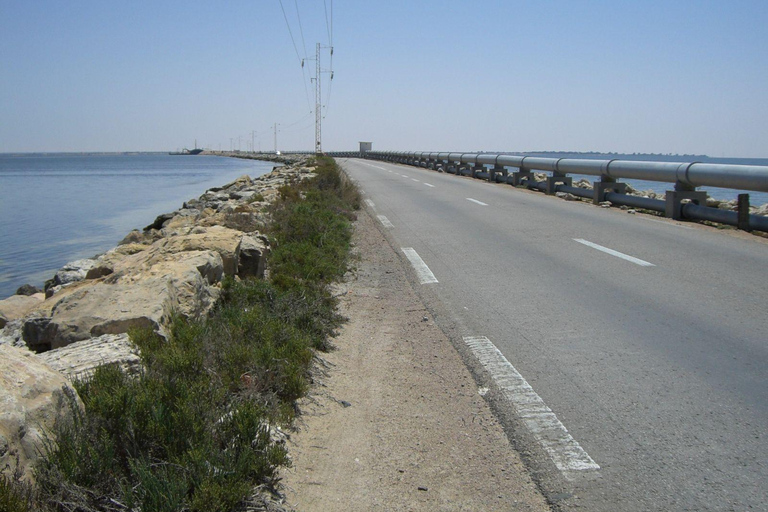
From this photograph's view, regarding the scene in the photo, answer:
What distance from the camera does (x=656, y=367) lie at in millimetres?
4992

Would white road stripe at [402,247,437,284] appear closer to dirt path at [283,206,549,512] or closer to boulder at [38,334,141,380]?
dirt path at [283,206,549,512]

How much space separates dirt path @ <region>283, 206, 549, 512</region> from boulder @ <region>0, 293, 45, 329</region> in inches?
174

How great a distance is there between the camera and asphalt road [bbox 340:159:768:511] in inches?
136

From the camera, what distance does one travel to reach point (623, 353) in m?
5.33

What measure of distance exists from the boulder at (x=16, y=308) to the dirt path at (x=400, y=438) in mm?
4422

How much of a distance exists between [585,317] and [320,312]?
2.77m

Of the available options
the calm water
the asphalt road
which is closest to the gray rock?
the calm water

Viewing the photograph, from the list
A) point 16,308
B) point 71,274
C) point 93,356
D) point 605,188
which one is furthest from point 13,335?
point 605,188

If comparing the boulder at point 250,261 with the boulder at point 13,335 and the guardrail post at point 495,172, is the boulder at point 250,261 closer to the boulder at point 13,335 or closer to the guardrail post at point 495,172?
the boulder at point 13,335

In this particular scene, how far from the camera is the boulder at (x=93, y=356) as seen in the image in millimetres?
3914

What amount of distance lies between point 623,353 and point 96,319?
437 cm

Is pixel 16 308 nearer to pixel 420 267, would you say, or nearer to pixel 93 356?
pixel 93 356

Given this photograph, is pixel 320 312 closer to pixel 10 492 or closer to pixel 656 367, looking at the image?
pixel 656 367

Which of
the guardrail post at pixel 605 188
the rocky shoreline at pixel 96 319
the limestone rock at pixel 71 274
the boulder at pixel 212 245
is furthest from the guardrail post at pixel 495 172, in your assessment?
the boulder at pixel 212 245
